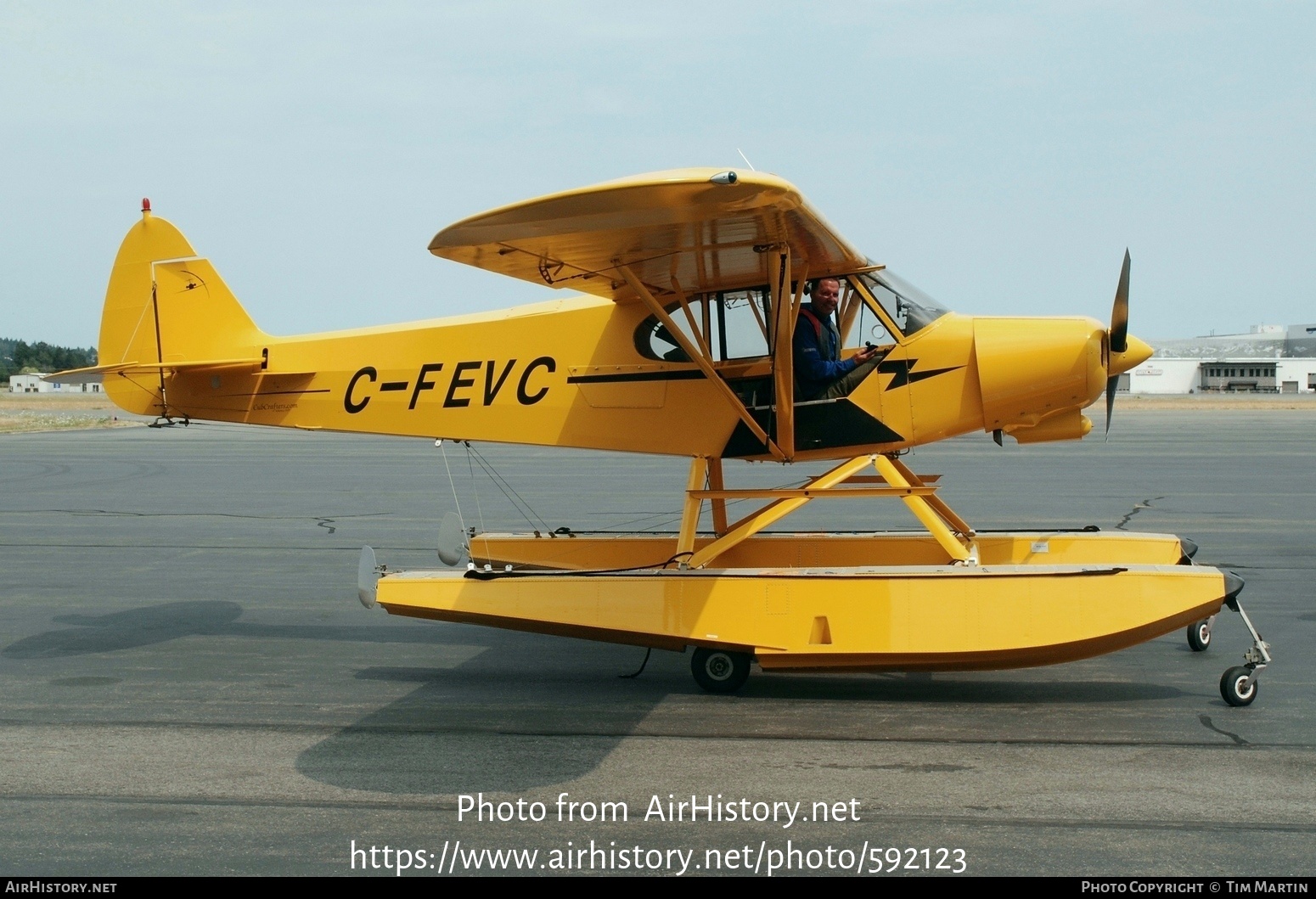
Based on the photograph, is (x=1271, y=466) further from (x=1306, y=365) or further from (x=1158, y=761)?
(x=1306, y=365)

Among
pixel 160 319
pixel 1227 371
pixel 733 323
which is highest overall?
pixel 160 319

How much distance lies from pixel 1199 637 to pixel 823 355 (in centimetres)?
331

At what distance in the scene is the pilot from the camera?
25.3 feet

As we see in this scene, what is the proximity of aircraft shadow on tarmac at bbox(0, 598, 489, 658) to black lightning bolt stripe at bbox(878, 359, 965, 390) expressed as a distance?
156 inches

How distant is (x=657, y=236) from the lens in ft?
21.6

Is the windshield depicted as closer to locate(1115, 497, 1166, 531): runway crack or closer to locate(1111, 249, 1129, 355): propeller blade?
locate(1111, 249, 1129, 355): propeller blade

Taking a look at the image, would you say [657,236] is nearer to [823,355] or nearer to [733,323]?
[733,323]

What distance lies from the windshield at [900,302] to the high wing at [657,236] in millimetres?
214

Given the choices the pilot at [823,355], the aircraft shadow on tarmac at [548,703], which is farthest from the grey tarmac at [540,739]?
the pilot at [823,355]

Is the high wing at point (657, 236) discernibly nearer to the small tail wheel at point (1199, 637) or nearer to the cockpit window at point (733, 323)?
the cockpit window at point (733, 323)

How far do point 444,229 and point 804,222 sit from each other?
2.08 meters

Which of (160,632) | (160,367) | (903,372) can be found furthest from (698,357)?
(160,632)

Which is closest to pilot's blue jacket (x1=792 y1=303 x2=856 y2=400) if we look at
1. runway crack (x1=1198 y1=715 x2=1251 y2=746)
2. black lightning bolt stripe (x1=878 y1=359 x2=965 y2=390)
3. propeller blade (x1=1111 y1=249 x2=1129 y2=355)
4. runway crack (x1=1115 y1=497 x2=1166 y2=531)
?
black lightning bolt stripe (x1=878 y1=359 x2=965 y2=390)

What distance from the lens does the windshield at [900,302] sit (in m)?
7.74
